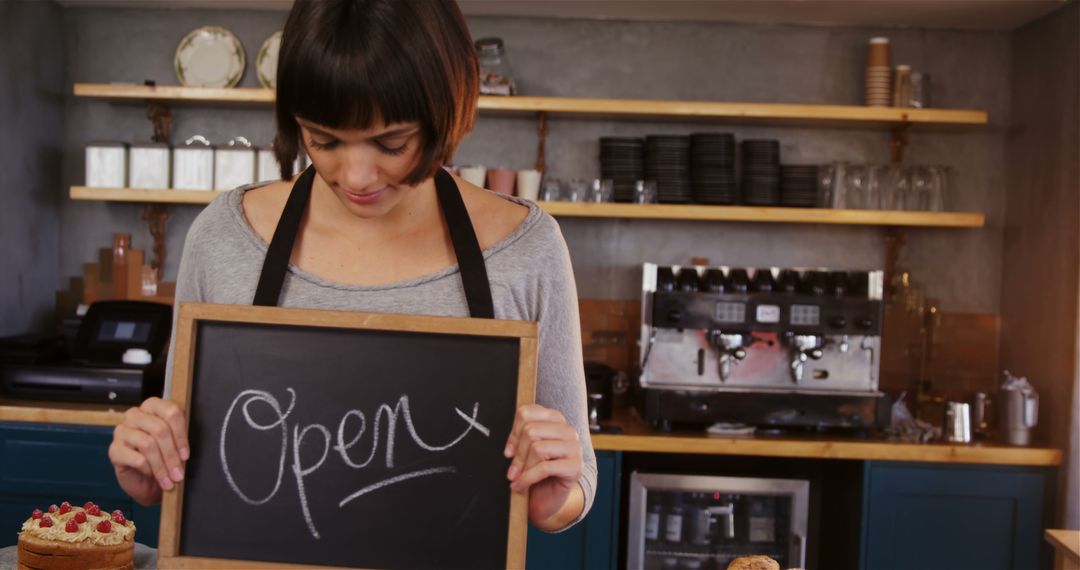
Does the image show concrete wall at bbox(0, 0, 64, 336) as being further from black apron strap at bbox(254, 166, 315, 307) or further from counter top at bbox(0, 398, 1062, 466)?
black apron strap at bbox(254, 166, 315, 307)

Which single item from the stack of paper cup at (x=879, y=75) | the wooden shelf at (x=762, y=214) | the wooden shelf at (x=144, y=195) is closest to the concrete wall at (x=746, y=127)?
the stack of paper cup at (x=879, y=75)

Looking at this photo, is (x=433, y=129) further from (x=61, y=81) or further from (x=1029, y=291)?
(x=61, y=81)

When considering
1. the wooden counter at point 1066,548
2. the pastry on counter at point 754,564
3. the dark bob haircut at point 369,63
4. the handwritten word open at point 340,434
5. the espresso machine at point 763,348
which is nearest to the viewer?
the dark bob haircut at point 369,63

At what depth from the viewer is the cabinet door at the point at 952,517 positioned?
356cm

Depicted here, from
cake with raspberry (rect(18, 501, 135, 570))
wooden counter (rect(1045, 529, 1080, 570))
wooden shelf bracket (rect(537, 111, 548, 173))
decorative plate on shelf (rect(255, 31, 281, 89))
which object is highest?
decorative plate on shelf (rect(255, 31, 281, 89))

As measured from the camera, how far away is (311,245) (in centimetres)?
140

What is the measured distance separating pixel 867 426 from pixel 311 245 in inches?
107

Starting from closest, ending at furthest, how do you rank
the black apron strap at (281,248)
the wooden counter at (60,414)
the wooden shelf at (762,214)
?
1. the black apron strap at (281,248)
2. the wooden counter at (60,414)
3. the wooden shelf at (762,214)

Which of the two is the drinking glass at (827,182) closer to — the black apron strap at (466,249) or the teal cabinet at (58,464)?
the teal cabinet at (58,464)

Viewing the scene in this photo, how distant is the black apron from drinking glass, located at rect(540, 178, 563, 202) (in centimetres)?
255

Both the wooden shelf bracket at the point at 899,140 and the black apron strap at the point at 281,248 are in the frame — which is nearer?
the black apron strap at the point at 281,248

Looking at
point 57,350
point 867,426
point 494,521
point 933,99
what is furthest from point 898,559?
point 57,350

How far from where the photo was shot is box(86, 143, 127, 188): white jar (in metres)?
4.03

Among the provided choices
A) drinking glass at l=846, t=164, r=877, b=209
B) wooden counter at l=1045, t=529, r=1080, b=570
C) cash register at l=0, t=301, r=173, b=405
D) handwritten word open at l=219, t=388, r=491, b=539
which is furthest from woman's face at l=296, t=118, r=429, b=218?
drinking glass at l=846, t=164, r=877, b=209
